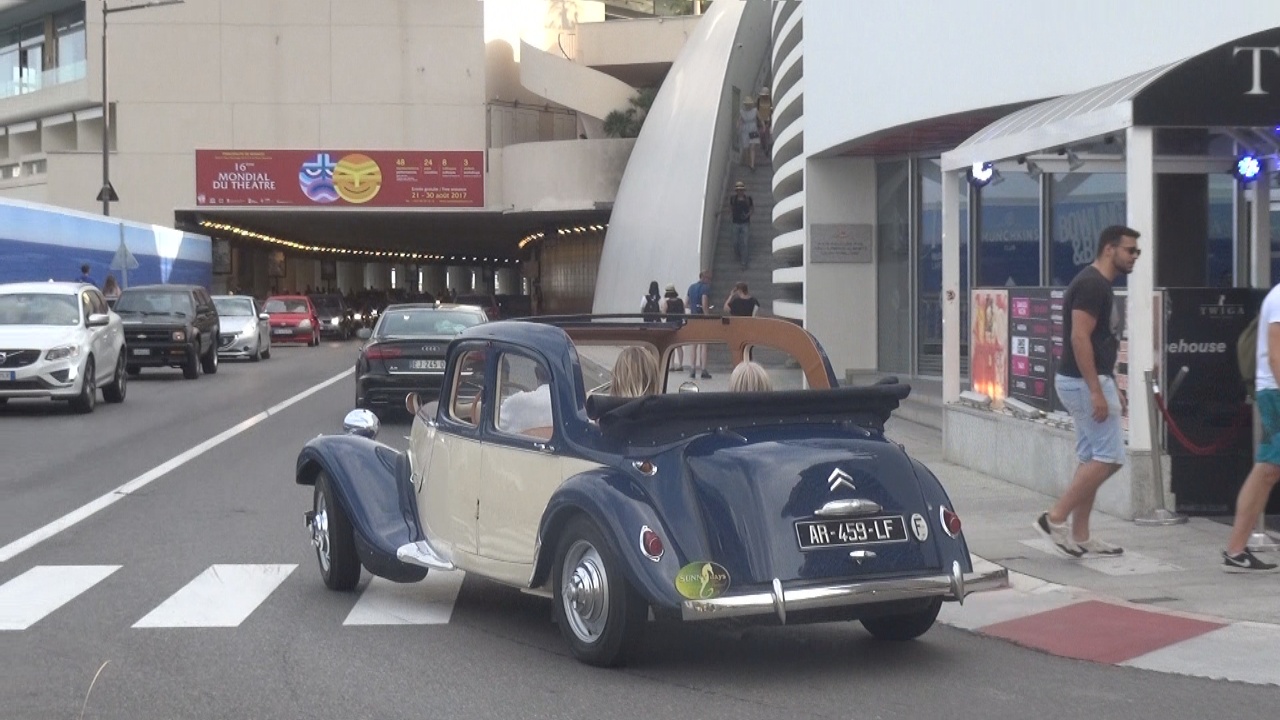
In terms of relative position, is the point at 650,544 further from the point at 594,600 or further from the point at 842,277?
the point at 842,277

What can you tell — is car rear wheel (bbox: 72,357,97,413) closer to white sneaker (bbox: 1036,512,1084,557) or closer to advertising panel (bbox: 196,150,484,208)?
white sneaker (bbox: 1036,512,1084,557)

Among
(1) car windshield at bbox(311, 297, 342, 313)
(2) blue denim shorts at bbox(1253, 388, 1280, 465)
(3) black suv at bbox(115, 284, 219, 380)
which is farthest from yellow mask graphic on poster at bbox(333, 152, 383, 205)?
(2) blue denim shorts at bbox(1253, 388, 1280, 465)

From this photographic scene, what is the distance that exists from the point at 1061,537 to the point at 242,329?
29.3 m

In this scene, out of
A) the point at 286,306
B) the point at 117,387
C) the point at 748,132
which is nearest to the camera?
the point at 117,387

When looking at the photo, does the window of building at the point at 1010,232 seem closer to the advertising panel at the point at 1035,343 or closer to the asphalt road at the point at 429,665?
the advertising panel at the point at 1035,343

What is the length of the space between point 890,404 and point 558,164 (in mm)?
50209

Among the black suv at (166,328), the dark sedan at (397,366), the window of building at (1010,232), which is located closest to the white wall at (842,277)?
the dark sedan at (397,366)

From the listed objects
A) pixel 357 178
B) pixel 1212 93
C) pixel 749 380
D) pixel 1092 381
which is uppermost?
pixel 357 178

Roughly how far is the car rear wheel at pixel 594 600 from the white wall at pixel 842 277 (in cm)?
1555

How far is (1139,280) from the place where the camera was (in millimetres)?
10938

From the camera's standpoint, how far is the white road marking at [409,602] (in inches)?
324

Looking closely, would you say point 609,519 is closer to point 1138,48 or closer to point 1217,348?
point 1217,348

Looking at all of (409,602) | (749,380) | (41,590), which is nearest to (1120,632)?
(749,380)

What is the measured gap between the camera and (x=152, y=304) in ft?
97.6
